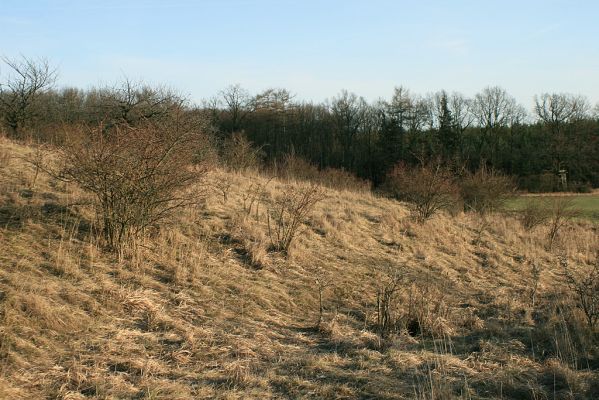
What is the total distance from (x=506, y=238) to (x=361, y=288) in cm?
798

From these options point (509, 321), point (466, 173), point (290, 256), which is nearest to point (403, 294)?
point (509, 321)

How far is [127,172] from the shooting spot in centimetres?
711

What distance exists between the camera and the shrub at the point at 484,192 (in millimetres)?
19578

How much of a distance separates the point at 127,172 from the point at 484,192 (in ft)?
51.6

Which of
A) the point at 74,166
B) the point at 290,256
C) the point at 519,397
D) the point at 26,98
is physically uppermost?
the point at 26,98

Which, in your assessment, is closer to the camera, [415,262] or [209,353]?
[209,353]

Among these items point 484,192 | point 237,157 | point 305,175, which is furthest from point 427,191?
point 305,175

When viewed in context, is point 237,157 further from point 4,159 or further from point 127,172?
point 127,172

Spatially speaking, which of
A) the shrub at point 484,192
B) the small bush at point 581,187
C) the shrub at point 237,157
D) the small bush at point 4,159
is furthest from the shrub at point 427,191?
the small bush at point 581,187

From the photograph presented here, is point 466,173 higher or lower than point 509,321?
higher

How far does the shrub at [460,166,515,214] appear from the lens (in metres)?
19.6

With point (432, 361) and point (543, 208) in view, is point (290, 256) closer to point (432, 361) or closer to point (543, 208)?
point (432, 361)

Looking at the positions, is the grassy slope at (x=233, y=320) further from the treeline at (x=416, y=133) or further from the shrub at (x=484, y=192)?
the treeline at (x=416, y=133)

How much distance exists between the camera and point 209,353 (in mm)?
5094
